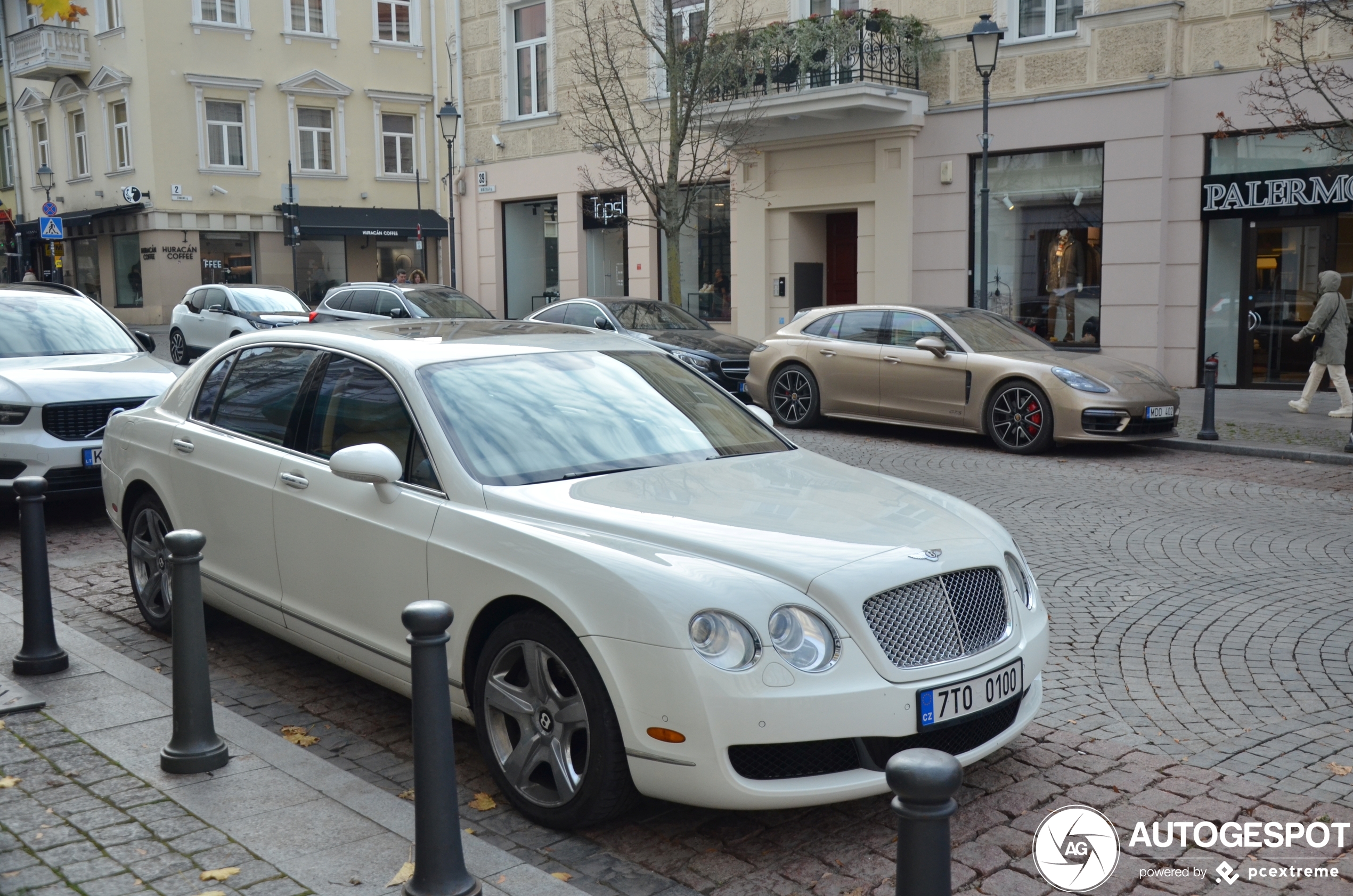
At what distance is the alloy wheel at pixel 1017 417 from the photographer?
1256 cm

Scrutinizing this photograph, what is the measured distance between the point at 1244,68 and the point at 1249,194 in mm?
1703

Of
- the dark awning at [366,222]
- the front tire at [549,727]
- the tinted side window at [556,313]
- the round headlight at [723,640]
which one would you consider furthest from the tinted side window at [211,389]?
the dark awning at [366,222]

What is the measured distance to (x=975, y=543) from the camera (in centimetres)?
413

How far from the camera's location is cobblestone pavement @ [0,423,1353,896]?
12.2 ft

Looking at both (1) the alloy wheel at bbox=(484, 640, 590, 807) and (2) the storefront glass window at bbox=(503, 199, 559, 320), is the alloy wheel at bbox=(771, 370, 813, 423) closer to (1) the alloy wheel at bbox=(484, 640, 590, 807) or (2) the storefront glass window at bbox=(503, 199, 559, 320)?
(1) the alloy wheel at bbox=(484, 640, 590, 807)

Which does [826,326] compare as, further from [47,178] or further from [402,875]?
[47,178]

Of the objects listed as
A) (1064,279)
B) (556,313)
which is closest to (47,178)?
(556,313)

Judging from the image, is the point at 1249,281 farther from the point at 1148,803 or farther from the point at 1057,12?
the point at 1148,803

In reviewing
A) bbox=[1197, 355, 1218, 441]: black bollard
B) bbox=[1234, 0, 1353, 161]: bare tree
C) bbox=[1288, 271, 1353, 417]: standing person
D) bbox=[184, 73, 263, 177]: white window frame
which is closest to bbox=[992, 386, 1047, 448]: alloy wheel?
bbox=[1197, 355, 1218, 441]: black bollard

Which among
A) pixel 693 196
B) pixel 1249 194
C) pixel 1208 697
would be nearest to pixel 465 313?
pixel 693 196

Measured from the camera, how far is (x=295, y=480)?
4.99m

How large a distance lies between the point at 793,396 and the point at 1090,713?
10.0 metres

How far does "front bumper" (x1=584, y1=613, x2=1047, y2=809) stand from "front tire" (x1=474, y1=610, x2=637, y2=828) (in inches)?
3.0

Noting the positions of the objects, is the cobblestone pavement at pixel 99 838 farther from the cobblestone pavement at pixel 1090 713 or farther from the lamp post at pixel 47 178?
the lamp post at pixel 47 178
